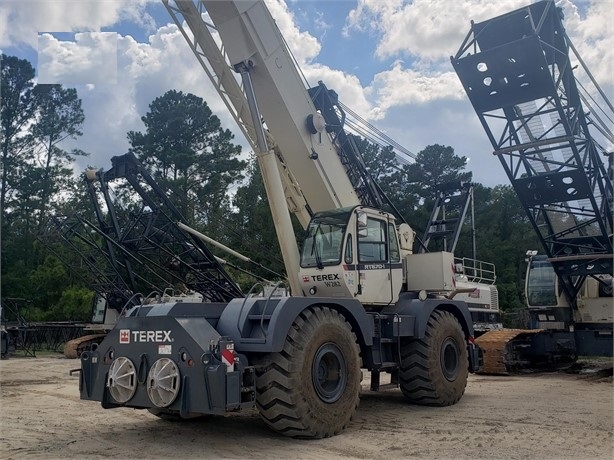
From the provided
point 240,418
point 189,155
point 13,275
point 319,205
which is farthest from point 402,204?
point 240,418

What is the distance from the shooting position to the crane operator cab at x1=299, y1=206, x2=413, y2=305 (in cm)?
892

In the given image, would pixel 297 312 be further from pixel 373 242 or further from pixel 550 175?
pixel 550 175

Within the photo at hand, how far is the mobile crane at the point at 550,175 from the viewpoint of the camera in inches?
485

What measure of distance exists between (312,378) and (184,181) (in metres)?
34.1

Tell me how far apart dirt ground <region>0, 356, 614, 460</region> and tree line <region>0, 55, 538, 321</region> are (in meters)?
26.3

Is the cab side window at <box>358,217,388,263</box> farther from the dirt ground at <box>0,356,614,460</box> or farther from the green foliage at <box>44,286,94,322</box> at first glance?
the green foliage at <box>44,286,94,322</box>

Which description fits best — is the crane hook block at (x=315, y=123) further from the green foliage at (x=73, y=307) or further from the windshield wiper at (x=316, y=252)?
the green foliage at (x=73, y=307)

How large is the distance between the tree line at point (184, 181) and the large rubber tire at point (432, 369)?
26.3 metres

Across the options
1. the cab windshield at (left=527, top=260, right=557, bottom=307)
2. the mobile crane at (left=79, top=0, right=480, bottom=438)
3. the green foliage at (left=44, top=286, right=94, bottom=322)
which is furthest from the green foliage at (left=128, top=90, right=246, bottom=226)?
the mobile crane at (left=79, top=0, right=480, bottom=438)

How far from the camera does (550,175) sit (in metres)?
13.6

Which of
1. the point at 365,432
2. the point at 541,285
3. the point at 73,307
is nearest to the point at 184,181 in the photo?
the point at 73,307

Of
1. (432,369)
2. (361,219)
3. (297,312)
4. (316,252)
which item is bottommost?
(432,369)

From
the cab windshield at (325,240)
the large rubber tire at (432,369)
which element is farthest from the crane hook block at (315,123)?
the large rubber tire at (432,369)

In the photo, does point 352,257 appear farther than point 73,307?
No
